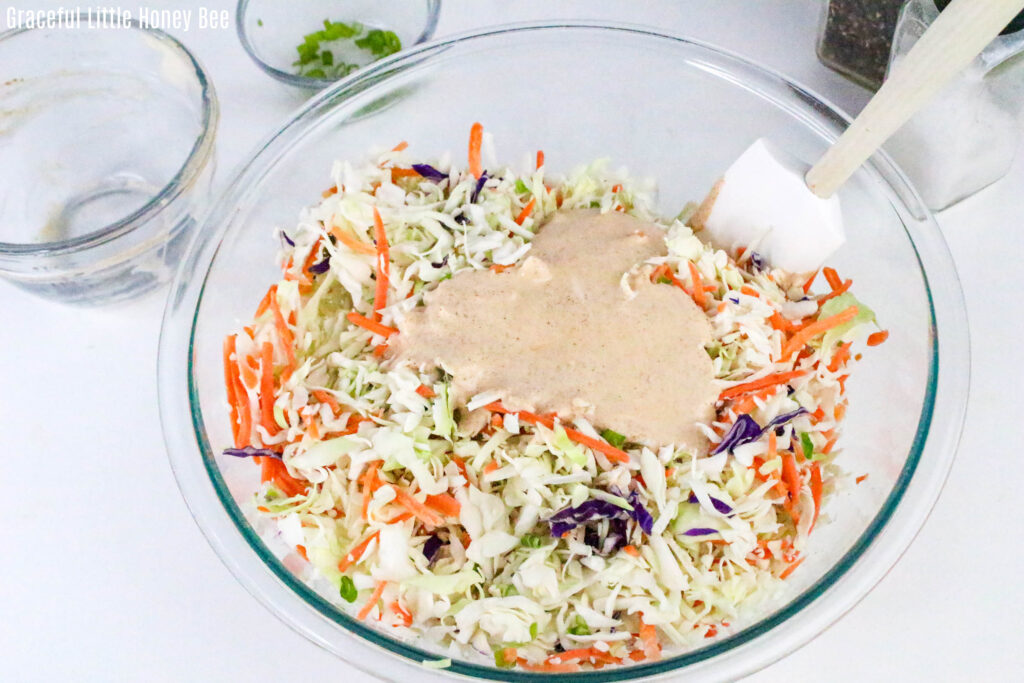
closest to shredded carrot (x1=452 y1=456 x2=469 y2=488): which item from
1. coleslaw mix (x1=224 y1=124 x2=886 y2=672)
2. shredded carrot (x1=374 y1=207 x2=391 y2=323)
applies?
coleslaw mix (x1=224 y1=124 x2=886 y2=672)

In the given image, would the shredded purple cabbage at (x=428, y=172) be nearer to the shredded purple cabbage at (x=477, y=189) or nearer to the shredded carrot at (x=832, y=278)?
the shredded purple cabbage at (x=477, y=189)

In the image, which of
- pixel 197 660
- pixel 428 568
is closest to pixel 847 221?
pixel 428 568

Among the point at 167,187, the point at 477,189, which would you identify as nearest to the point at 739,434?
the point at 477,189

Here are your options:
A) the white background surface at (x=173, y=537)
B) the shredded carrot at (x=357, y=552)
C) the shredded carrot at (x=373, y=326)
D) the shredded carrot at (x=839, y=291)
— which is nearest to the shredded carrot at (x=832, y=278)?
the shredded carrot at (x=839, y=291)

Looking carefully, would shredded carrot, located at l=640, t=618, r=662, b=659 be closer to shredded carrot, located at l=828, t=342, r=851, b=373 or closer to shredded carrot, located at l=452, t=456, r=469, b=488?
shredded carrot, located at l=452, t=456, r=469, b=488

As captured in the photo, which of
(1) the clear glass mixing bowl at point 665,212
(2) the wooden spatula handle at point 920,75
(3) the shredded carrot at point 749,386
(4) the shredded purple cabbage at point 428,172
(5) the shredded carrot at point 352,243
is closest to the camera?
(2) the wooden spatula handle at point 920,75

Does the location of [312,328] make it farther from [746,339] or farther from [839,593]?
[839,593]

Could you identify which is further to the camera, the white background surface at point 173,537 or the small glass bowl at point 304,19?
the small glass bowl at point 304,19
